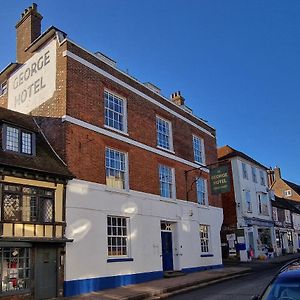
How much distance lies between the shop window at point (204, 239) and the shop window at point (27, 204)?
40.5 ft

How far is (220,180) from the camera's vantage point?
22047 mm

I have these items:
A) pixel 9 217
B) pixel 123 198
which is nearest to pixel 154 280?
pixel 123 198

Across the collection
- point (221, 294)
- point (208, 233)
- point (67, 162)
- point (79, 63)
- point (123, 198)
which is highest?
point (79, 63)

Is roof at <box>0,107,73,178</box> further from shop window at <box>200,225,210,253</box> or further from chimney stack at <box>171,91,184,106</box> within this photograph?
chimney stack at <box>171,91,184,106</box>

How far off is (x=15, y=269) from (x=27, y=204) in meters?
2.19

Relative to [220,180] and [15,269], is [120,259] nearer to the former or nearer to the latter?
[15,269]

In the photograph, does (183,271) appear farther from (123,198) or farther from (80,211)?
(80,211)

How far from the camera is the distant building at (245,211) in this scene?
113ft

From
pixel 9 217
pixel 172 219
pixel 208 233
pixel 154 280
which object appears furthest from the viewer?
pixel 208 233

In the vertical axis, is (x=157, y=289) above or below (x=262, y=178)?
below

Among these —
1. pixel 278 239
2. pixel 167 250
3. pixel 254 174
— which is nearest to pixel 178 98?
pixel 167 250

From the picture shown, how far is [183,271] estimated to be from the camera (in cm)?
2186

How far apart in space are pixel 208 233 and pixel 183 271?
4.19 m

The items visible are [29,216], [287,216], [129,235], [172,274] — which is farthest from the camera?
[287,216]
